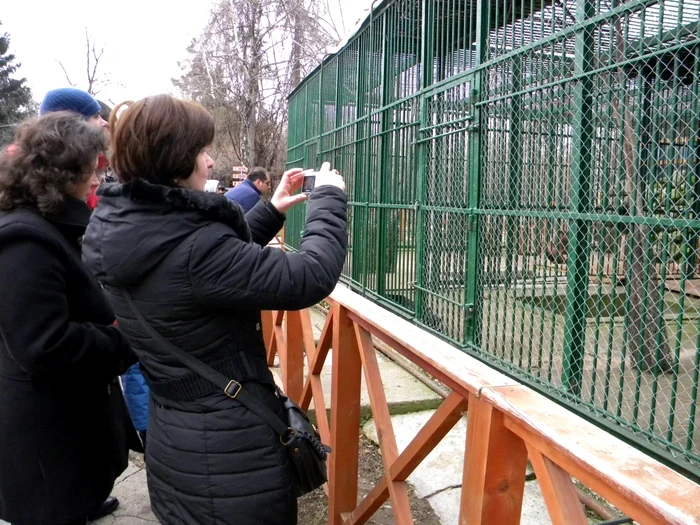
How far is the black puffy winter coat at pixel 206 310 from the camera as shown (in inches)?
53.0

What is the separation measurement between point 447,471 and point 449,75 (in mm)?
3030

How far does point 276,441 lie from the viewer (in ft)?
4.99

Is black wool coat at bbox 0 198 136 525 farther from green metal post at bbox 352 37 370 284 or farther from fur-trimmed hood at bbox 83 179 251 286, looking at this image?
green metal post at bbox 352 37 370 284

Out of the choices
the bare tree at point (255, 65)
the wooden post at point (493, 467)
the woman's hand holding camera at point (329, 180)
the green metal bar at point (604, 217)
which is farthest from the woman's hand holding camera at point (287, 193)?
the bare tree at point (255, 65)

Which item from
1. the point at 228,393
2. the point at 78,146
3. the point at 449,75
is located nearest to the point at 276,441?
the point at 228,393

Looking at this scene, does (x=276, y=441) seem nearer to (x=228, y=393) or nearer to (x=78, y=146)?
(x=228, y=393)

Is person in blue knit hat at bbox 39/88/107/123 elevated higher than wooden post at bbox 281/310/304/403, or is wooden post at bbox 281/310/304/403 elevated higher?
person in blue knit hat at bbox 39/88/107/123

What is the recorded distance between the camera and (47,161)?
173 cm

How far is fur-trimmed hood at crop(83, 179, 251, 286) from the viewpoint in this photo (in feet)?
4.43

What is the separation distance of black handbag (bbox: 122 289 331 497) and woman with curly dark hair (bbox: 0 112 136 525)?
14.7 inches

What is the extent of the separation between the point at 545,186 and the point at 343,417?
1.99 metres

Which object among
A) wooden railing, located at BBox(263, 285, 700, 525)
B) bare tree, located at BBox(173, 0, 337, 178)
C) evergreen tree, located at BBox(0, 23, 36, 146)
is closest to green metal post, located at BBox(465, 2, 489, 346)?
wooden railing, located at BBox(263, 285, 700, 525)

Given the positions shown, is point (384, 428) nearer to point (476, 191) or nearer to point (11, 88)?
point (476, 191)

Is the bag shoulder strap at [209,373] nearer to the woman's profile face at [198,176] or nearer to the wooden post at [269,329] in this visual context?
the woman's profile face at [198,176]
